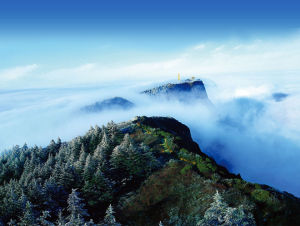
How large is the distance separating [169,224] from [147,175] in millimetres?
11277

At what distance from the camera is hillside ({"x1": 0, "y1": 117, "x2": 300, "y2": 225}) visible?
22.4 meters

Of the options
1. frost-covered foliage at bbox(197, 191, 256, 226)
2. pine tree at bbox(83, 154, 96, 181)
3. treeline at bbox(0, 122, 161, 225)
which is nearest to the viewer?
frost-covered foliage at bbox(197, 191, 256, 226)

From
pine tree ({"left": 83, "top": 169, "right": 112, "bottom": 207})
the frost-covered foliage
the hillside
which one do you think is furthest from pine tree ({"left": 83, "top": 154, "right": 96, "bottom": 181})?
the frost-covered foliage

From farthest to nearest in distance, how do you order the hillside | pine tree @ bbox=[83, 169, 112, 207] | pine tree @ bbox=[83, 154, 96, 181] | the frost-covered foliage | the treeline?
pine tree @ bbox=[83, 154, 96, 181], pine tree @ bbox=[83, 169, 112, 207], the treeline, the hillside, the frost-covered foliage

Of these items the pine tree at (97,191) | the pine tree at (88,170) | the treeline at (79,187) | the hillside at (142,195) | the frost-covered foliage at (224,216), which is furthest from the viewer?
the pine tree at (88,170)

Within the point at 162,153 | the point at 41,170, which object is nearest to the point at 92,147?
the point at 41,170

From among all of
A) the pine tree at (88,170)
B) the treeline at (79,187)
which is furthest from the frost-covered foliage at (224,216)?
the pine tree at (88,170)

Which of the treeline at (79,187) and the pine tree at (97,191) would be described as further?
the pine tree at (97,191)

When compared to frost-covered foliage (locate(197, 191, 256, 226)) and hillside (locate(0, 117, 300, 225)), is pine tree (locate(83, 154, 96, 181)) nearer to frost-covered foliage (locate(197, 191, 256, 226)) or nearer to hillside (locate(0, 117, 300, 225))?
hillside (locate(0, 117, 300, 225))

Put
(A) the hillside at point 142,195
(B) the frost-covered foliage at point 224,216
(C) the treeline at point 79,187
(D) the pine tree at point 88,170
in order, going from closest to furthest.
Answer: (B) the frost-covered foliage at point 224,216, (A) the hillside at point 142,195, (C) the treeline at point 79,187, (D) the pine tree at point 88,170

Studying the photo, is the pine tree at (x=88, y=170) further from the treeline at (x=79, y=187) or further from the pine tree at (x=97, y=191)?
the pine tree at (x=97, y=191)

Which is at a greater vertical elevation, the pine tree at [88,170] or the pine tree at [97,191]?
the pine tree at [88,170]

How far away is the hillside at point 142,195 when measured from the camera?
2237cm

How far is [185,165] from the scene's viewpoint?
119ft
